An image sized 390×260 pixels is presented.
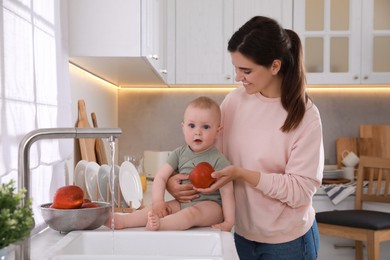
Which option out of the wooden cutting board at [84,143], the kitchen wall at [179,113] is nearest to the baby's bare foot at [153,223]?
the wooden cutting board at [84,143]

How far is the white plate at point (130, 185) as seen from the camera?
2.35 m

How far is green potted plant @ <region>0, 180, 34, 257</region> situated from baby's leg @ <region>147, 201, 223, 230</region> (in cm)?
78

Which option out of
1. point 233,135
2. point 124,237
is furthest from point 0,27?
point 233,135

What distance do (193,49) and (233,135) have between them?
2.04 m

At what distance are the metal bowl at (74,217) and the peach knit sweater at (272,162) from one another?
445mm

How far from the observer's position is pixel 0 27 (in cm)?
144

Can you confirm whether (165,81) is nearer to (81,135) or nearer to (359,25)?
(359,25)

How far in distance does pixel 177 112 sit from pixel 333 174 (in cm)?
116

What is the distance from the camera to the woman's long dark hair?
5.66 ft

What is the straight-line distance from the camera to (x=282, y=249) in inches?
71.7

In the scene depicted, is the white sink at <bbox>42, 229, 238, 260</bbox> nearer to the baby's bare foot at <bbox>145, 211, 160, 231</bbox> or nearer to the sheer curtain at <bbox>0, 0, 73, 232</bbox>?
the baby's bare foot at <bbox>145, 211, 160, 231</bbox>

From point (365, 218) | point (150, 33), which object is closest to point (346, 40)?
point (365, 218)

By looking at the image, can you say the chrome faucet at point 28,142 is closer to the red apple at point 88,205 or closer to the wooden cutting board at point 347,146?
the red apple at point 88,205

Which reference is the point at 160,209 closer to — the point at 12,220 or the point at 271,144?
the point at 271,144
